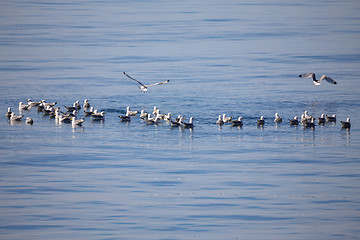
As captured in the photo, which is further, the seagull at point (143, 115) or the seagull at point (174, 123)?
the seagull at point (143, 115)

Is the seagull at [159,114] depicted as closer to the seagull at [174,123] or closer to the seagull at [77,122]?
the seagull at [174,123]

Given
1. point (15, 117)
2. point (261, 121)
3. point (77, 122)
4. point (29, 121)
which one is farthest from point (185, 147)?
point (15, 117)

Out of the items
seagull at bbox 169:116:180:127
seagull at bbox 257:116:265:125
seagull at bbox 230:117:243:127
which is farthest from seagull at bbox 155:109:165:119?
seagull at bbox 257:116:265:125

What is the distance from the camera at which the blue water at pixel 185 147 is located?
57.7 ft

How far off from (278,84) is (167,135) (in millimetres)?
14174

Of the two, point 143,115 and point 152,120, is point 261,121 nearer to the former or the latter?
point 152,120

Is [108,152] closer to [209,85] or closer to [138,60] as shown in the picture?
[209,85]

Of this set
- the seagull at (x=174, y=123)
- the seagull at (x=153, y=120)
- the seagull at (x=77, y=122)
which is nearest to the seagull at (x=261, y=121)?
the seagull at (x=174, y=123)

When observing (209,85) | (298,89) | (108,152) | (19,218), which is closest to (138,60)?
(209,85)

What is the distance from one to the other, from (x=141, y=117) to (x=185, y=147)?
5978mm

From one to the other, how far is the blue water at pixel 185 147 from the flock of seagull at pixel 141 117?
0.34m

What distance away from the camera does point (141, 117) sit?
31172mm

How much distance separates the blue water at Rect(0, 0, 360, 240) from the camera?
1759 centimetres

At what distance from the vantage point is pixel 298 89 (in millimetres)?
39250
